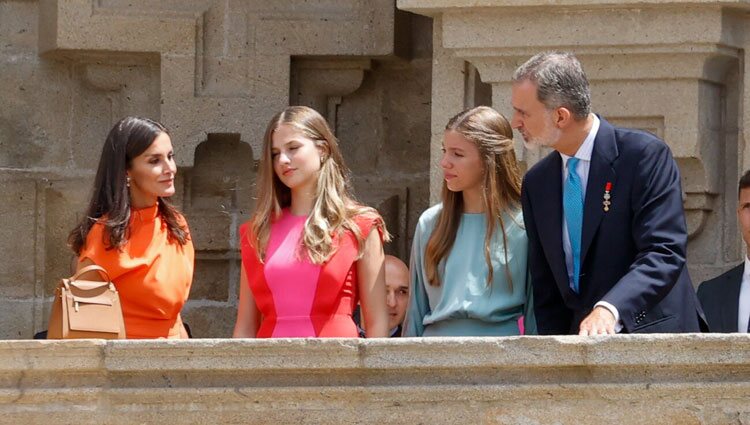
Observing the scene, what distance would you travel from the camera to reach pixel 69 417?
4543 millimetres

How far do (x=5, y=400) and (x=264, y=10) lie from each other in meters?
2.71

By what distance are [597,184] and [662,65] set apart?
4.08 ft

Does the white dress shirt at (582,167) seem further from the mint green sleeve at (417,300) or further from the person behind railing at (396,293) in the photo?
the person behind railing at (396,293)

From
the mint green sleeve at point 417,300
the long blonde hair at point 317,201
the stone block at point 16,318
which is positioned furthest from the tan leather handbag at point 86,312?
the stone block at point 16,318

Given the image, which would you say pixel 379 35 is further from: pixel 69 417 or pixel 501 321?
pixel 69 417

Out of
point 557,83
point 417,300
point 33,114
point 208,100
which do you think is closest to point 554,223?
point 557,83

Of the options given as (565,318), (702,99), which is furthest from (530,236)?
(702,99)

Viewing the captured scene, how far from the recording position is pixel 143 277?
5609 millimetres


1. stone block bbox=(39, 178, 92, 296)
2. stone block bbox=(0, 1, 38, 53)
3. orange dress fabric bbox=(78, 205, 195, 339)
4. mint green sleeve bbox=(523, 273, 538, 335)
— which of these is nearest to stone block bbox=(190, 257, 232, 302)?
stone block bbox=(39, 178, 92, 296)

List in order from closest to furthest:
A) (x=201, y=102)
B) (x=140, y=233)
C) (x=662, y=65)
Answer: (x=140, y=233)
(x=662, y=65)
(x=201, y=102)

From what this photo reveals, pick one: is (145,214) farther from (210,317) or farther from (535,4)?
(535,4)

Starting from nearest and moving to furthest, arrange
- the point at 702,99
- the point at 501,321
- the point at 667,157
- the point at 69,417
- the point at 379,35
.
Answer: the point at 69,417
the point at 667,157
the point at 501,321
the point at 702,99
the point at 379,35

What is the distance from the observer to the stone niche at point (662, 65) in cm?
603

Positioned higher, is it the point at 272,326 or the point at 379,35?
the point at 379,35
